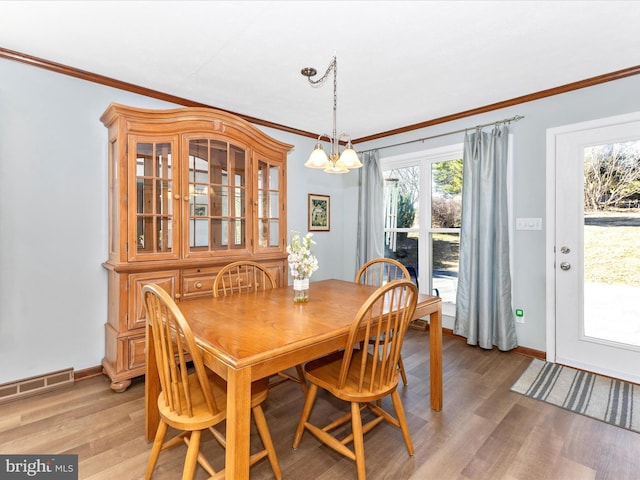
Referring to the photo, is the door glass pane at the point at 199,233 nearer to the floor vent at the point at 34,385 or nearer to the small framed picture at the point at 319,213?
the floor vent at the point at 34,385

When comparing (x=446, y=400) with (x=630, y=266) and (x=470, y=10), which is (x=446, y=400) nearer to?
(x=630, y=266)

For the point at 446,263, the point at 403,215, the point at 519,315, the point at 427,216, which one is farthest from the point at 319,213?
the point at 519,315

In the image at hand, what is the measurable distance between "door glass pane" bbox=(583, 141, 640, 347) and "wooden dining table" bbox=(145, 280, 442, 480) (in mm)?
1664

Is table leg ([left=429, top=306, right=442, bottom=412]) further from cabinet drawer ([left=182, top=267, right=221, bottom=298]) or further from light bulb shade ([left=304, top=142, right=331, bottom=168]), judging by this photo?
cabinet drawer ([left=182, top=267, right=221, bottom=298])

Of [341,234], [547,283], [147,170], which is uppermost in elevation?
[147,170]

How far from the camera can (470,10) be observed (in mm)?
1834

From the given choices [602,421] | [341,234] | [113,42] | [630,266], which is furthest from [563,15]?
[341,234]

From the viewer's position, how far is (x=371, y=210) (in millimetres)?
4266

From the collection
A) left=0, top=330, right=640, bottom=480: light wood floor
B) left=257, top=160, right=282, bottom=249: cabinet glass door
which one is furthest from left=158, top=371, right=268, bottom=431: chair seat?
left=257, top=160, right=282, bottom=249: cabinet glass door

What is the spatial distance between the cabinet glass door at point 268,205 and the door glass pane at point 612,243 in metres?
2.76

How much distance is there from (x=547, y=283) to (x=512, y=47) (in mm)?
2007

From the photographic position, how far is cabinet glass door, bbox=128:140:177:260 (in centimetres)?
247

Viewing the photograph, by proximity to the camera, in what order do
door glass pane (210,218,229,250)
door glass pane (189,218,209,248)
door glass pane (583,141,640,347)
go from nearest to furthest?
1. door glass pane (583,141,640,347)
2. door glass pane (189,218,209,248)
3. door glass pane (210,218,229,250)

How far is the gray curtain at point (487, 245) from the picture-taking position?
311 centimetres
